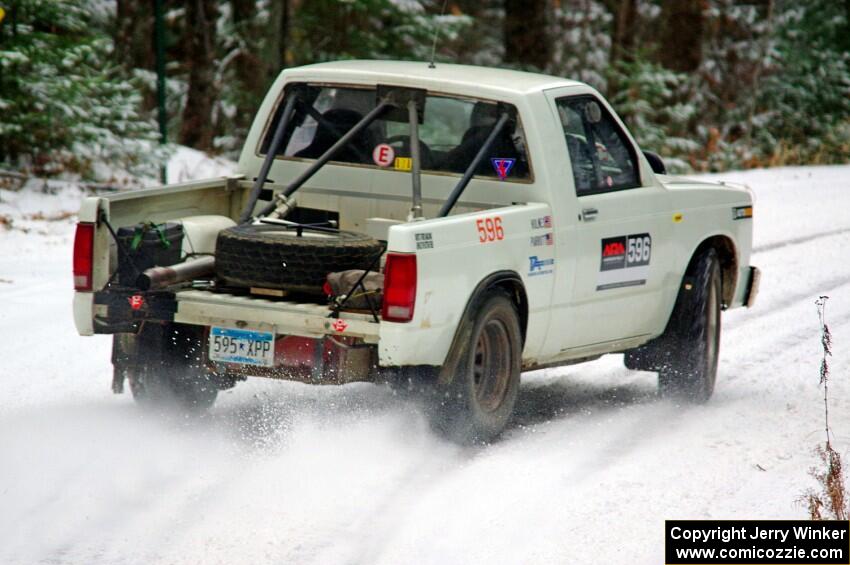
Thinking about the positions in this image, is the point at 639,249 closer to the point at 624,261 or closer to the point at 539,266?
the point at 624,261

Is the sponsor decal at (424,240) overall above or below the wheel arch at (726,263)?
above

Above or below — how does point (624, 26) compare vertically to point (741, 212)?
above

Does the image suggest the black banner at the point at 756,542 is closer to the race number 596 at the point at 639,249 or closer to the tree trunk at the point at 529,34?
the race number 596 at the point at 639,249

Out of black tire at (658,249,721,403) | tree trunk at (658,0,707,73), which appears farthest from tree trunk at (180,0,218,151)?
black tire at (658,249,721,403)

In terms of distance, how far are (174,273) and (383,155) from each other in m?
1.56

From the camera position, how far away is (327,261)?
22.7 ft

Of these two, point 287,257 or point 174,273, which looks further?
point 174,273

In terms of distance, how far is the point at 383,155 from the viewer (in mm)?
8148

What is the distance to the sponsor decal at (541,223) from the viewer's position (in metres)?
7.31

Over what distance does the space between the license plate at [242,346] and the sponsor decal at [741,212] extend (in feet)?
11.8

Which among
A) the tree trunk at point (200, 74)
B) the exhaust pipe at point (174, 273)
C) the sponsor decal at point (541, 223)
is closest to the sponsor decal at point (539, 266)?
the sponsor decal at point (541, 223)

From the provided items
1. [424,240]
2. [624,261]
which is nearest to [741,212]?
[624,261]

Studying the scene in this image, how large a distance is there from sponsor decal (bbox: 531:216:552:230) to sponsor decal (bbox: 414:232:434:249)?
1001 millimetres

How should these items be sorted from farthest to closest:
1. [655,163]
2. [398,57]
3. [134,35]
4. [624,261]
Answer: [134,35] → [398,57] → [655,163] → [624,261]
